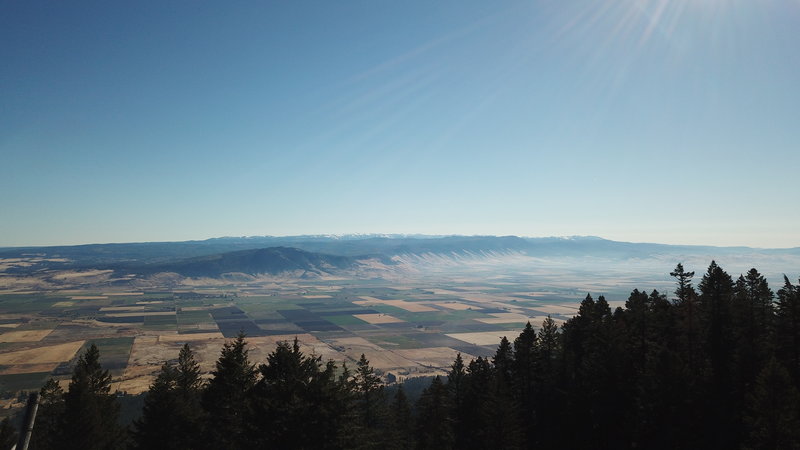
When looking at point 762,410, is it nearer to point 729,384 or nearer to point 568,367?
point 729,384

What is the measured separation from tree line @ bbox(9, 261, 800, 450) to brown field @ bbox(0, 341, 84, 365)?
4714 inches

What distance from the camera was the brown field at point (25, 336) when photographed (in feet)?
562

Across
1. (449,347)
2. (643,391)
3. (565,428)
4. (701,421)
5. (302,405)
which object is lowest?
(449,347)

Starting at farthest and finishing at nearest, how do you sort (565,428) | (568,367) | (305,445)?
(568,367), (565,428), (305,445)

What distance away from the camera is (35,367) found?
5192 inches

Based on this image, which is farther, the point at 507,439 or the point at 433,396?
the point at 433,396

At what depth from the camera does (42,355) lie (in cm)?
14638

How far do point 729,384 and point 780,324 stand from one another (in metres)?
7.68

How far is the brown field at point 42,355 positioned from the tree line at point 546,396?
119738mm

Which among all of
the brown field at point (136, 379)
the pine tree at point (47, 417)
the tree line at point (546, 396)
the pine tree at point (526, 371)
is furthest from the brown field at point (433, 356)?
the pine tree at point (47, 417)

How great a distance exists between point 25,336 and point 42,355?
4484 cm

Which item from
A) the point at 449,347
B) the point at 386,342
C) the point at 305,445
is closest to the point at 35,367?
the point at 386,342

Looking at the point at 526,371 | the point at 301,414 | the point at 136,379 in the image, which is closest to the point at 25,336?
the point at 136,379

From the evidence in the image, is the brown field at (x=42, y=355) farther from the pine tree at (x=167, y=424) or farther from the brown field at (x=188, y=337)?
the pine tree at (x=167, y=424)
